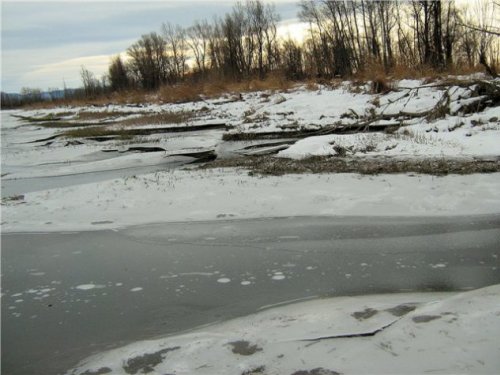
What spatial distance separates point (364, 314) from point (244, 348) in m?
0.91

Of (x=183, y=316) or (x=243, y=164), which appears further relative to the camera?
(x=243, y=164)

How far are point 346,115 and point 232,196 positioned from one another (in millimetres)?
9918

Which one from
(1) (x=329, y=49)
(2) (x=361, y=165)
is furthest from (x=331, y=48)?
(2) (x=361, y=165)

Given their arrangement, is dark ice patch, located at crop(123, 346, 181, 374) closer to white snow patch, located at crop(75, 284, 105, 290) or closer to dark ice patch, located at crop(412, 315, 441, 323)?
white snow patch, located at crop(75, 284, 105, 290)

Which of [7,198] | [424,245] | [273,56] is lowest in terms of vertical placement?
[424,245]

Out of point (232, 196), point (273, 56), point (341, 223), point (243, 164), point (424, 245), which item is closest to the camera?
point (424, 245)

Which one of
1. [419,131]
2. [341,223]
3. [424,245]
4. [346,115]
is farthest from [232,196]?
[346,115]

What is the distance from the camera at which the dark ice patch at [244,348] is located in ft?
9.20

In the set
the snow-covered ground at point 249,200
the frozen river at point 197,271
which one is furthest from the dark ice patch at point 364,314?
the snow-covered ground at point 249,200

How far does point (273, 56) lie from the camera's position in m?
56.1

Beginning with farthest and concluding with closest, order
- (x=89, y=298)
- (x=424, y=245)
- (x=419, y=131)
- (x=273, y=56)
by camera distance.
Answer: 1. (x=273, y=56)
2. (x=419, y=131)
3. (x=424, y=245)
4. (x=89, y=298)

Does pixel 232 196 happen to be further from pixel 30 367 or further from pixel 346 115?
pixel 346 115

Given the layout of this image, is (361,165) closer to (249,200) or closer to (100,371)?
(249,200)

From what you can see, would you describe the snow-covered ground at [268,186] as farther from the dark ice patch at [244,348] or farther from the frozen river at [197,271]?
the dark ice patch at [244,348]
